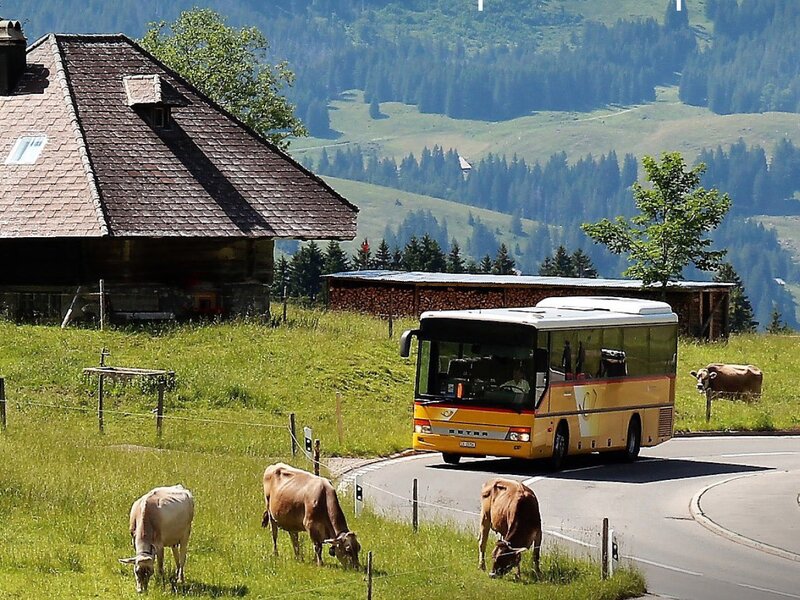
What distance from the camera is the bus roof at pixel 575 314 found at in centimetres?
3384

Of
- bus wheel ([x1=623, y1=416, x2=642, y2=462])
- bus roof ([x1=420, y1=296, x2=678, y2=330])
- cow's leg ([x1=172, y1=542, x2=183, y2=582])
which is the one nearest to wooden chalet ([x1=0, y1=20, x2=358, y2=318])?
bus roof ([x1=420, y1=296, x2=678, y2=330])

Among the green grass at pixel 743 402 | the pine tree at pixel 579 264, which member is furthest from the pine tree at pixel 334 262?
the green grass at pixel 743 402

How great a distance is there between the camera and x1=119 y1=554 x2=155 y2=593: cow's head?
18734 millimetres

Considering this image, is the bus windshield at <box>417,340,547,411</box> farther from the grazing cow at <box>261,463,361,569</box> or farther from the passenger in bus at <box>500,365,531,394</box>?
the grazing cow at <box>261,463,361,569</box>

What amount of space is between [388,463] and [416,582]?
1521cm

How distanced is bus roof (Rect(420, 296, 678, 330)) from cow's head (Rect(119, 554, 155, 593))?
51.6ft

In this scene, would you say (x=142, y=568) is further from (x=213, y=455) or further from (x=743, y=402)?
(x=743, y=402)

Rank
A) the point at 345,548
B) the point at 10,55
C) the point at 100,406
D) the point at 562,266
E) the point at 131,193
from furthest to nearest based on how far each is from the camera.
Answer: the point at 562,266, the point at 10,55, the point at 131,193, the point at 100,406, the point at 345,548

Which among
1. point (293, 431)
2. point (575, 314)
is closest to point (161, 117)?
point (575, 314)

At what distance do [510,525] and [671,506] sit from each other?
890 cm

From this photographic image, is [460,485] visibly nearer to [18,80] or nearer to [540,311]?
[540,311]

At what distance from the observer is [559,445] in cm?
3453

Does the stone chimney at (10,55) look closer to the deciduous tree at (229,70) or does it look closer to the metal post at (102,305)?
the metal post at (102,305)

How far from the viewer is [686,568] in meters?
23.3
